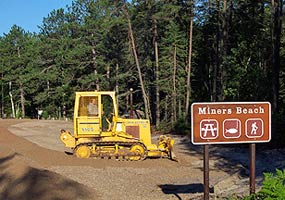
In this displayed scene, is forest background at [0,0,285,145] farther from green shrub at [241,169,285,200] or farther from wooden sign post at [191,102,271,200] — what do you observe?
green shrub at [241,169,285,200]

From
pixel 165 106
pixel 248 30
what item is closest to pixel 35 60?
pixel 165 106

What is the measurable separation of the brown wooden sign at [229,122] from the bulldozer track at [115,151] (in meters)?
12.2

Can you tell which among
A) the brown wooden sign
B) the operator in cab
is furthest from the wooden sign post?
the operator in cab

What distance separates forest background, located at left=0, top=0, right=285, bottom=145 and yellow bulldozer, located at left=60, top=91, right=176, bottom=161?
893cm

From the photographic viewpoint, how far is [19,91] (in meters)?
81.2

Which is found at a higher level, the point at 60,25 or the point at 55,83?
the point at 60,25

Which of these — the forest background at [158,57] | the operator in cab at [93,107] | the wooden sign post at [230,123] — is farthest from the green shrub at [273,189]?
the forest background at [158,57]

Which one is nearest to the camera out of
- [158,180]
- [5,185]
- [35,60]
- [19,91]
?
[5,185]

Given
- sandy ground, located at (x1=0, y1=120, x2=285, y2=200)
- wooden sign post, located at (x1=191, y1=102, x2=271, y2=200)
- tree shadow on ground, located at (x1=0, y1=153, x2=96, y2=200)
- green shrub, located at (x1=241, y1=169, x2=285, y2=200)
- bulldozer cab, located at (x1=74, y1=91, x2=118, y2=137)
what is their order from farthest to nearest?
bulldozer cab, located at (x1=74, y1=91, x2=118, y2=137)
sandy ground, located at (x1=0, y1=120, x2=285, y2=200)
tree shadow on ground, located at (x1=0, y1=153, x2=96, y2=200)
wooden sign post, located at (x1=191, y1=102, x2=271, y2=200)
green shrub, located at (x1=241, y1=169, x2=285, y2=200)

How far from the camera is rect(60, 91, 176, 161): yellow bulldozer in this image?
19.8 metres

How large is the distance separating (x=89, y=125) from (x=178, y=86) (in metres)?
36.1

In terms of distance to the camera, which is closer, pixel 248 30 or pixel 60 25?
pixel 248 30

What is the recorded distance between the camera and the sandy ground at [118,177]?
11.8 meters

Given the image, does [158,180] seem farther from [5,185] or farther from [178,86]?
[178,86]
